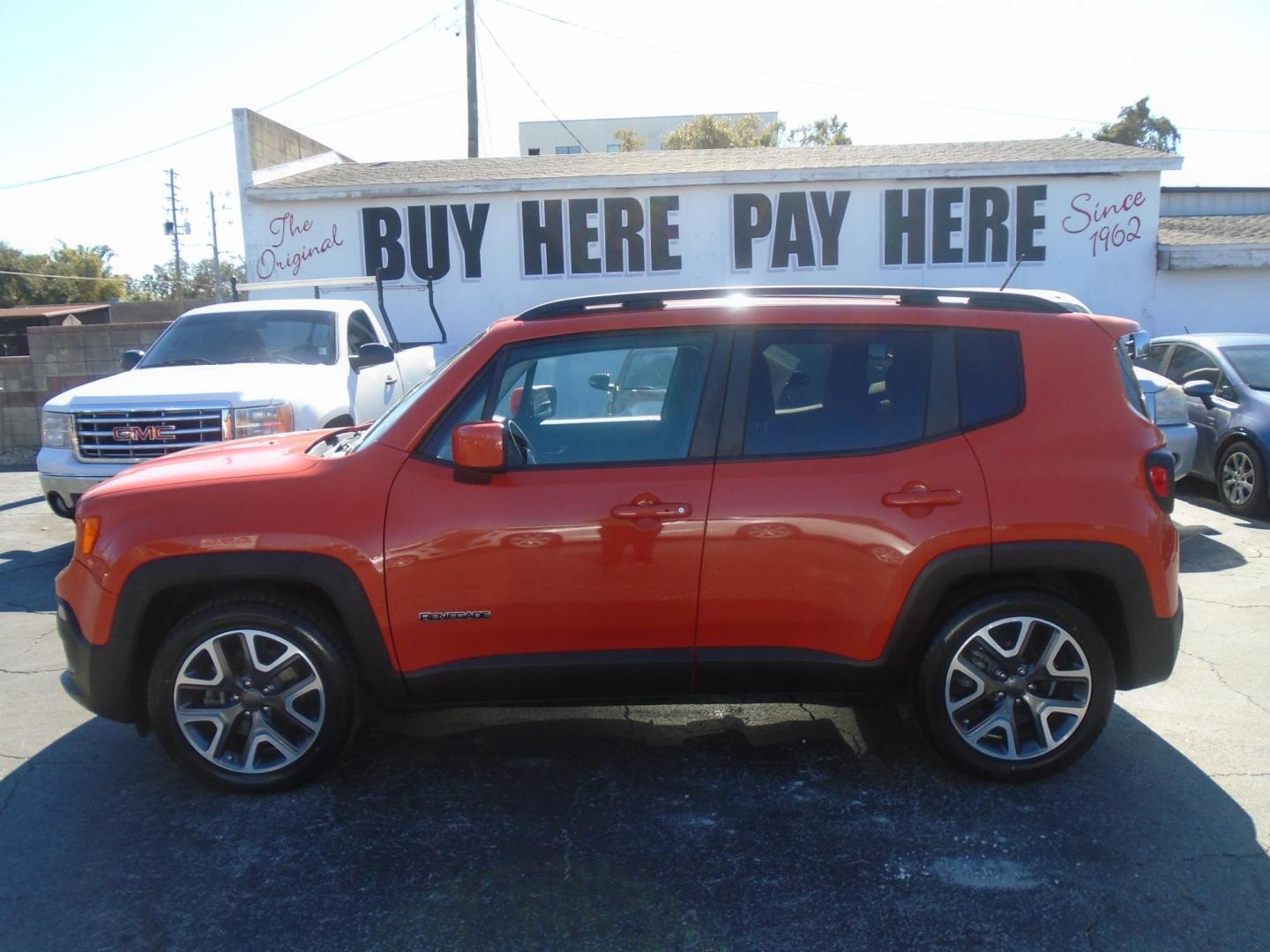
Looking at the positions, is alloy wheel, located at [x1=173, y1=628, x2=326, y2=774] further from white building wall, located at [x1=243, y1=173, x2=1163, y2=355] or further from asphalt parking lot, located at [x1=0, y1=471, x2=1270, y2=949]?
white building wall, located at [x1=243, y1=173, x2=1163, y2=355]

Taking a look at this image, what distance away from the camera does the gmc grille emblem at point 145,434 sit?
7137mm

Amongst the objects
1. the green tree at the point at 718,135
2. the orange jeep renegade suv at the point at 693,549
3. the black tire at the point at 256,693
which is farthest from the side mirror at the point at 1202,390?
the green tree at the point at 718,135

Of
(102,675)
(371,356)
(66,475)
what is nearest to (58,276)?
(371,356)

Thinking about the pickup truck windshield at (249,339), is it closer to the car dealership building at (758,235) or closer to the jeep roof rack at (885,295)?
the jeep roof rack at (885,295)

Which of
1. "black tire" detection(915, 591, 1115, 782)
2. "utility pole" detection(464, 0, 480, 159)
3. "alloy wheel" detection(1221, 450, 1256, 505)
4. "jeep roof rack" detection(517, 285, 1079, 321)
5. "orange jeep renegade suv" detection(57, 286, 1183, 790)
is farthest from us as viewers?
"utility pole" detection(464, 0, 480, 159)

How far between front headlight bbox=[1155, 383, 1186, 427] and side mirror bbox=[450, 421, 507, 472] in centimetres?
686

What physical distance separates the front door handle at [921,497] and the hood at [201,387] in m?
4.87

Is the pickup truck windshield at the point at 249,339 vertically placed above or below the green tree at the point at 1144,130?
below

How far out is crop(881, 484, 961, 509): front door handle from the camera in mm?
3701

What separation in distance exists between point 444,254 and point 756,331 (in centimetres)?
1234

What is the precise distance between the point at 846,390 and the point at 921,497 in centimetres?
49

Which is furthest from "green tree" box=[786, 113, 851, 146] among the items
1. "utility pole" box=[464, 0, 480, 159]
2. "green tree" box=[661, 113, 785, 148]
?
"utility pole" box=[464, 0, 480, 159]

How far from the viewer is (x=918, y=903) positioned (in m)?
3.12

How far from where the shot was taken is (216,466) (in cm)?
401
